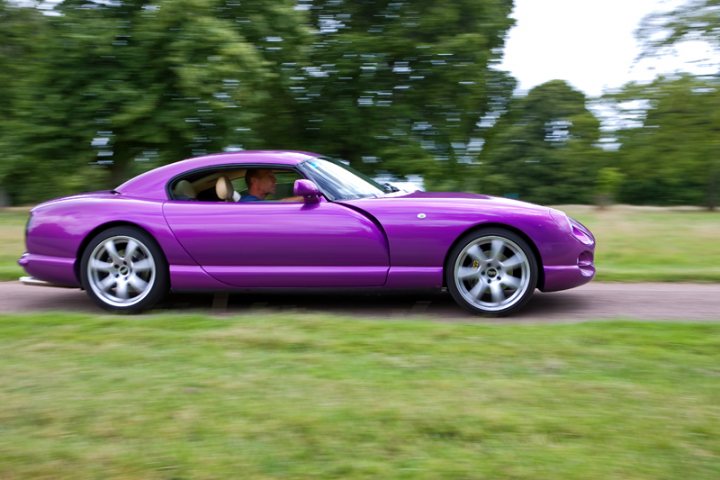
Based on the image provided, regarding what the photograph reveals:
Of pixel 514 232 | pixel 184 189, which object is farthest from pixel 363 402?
pixel 184 189

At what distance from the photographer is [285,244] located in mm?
5641

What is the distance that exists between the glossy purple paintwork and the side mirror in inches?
1.9

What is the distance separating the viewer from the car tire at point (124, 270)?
5793 millimetres

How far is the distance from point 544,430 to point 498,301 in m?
2.64

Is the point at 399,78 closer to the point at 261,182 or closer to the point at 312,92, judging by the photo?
the point at 312,92

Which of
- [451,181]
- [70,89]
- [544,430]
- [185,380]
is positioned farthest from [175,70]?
[544,430]

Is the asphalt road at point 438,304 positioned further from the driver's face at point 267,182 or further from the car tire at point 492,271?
the driver's face at point 267,182

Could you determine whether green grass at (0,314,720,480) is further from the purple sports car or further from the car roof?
the car roof

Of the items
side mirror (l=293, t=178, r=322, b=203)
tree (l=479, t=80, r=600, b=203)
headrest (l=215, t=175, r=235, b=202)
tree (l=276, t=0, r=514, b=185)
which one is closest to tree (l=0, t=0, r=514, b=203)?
tree (l=276, t=0, r=514, b=185)

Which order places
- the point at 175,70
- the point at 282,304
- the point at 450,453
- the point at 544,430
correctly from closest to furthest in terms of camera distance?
1. the point at 450,453
2. the point at 544,430
3. the point at 282,304
4. the point at 175,70

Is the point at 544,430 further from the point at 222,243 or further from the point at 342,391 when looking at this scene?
the point at 222,243

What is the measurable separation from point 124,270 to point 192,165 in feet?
3.25

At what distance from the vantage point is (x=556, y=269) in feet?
18.3

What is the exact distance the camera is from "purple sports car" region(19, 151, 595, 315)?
5.57 m
